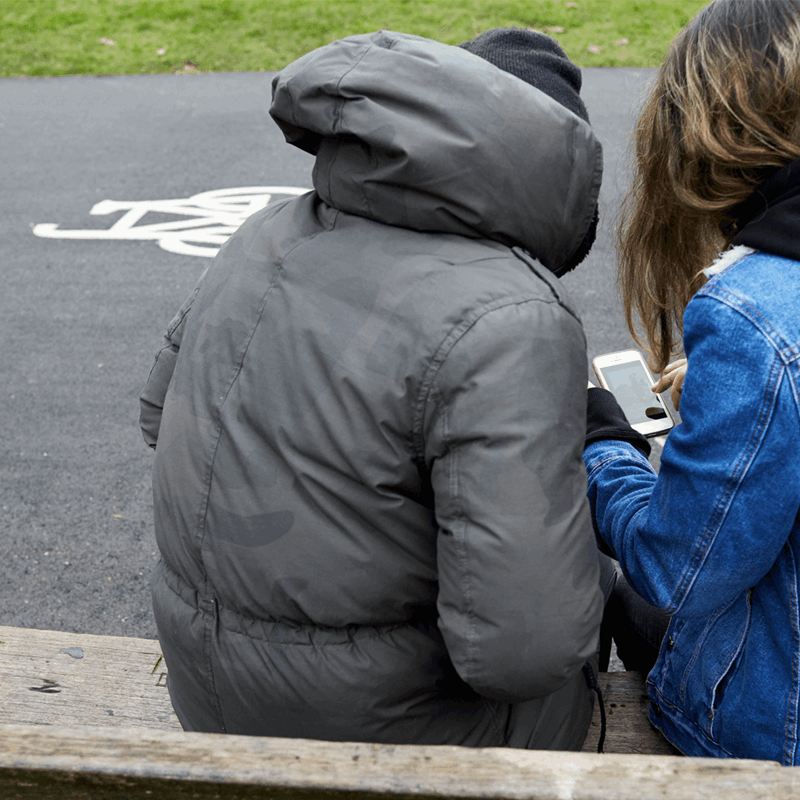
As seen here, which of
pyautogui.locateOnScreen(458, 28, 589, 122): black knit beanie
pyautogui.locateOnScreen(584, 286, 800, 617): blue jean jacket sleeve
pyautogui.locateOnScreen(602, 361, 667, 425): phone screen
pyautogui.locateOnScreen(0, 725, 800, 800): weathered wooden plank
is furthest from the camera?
pyautogui.locateOnScreen(602, 361, 667, 425): phone screen

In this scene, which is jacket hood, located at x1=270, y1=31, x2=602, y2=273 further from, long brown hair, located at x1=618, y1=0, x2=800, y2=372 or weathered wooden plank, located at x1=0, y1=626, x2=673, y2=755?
weathered wooden plank, located at x1=0, y1=626, x2=673, y2=755

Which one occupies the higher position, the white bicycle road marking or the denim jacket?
the denim jacket

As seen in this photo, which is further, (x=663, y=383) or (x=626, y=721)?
(x=663, y=383)

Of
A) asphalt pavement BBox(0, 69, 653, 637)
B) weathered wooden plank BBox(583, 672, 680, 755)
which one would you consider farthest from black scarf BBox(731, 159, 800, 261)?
weathered wooden plank BBox(583, 672, 680, 755)

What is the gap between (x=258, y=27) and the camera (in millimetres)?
12023

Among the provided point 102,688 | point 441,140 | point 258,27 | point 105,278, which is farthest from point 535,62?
point 258,27

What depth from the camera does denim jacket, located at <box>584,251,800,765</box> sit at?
1207 millimetres

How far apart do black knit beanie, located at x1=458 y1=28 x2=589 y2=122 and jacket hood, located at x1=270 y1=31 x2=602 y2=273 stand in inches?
13.9

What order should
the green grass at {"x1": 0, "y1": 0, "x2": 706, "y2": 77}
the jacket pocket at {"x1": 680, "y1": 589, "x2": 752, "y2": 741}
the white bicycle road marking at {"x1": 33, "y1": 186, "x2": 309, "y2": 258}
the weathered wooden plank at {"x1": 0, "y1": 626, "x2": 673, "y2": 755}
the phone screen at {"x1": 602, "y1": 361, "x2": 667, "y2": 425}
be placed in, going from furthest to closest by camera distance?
the green grass at {"x1": 0, "y1": 0, "x2": 706, "y2": 77}
the white bicycle road marking at {"x1": 33, "y1": 186, "x2": 309, "y2": 258}
the phone screen at {"x1": 602, "y1": 361, "x2": 667, "y2": 425}
the weathered wooden plank at {"x1": 0, "y1": 626, "x2": 673, "y2": 755}
the jacket pocket at {"x1": 680, "y1": 589, "x2": 752, "y2": 741}

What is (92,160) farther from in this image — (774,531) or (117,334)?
(774,531)

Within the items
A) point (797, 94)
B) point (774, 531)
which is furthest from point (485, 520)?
point (797, 94)

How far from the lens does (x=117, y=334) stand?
488 centimetres

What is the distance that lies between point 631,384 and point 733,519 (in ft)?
2.91

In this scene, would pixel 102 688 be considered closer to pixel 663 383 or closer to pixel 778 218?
pixel 663 383
